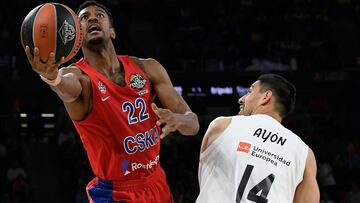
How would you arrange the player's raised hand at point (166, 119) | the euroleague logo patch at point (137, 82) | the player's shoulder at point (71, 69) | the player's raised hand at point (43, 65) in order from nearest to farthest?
the player's raised hand at point (43, 65) → the player's raised hand at point (166, 119) → the player's shoulder at point (71, 69) → the euroleague logo patch at point (137, 82)

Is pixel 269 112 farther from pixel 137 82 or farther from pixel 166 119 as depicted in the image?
pixel 137 82

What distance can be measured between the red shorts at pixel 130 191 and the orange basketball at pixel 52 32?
3.17ft

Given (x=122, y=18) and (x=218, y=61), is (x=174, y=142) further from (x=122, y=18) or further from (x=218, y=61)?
(x=122, y=18)

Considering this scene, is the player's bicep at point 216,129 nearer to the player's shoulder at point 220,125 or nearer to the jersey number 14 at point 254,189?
the player's shoulder at point 220,125

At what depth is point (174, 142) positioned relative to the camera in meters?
12.8

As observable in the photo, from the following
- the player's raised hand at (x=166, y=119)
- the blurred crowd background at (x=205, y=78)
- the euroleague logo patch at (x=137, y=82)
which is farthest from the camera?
the blurred crowd background at (x=205, y=78)

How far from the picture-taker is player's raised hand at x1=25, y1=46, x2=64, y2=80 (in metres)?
3.37

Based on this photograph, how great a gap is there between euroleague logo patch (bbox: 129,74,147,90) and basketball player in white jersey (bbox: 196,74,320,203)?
87cm

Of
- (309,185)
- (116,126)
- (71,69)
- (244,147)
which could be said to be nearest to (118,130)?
(116,126)

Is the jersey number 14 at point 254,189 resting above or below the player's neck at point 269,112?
below

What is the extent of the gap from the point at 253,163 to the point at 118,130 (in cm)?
104

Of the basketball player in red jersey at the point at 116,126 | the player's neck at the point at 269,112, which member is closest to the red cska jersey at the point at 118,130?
the basketball player in red jersey at the point at 116,126

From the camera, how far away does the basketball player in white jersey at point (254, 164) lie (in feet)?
11.2

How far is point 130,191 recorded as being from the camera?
159 inches
